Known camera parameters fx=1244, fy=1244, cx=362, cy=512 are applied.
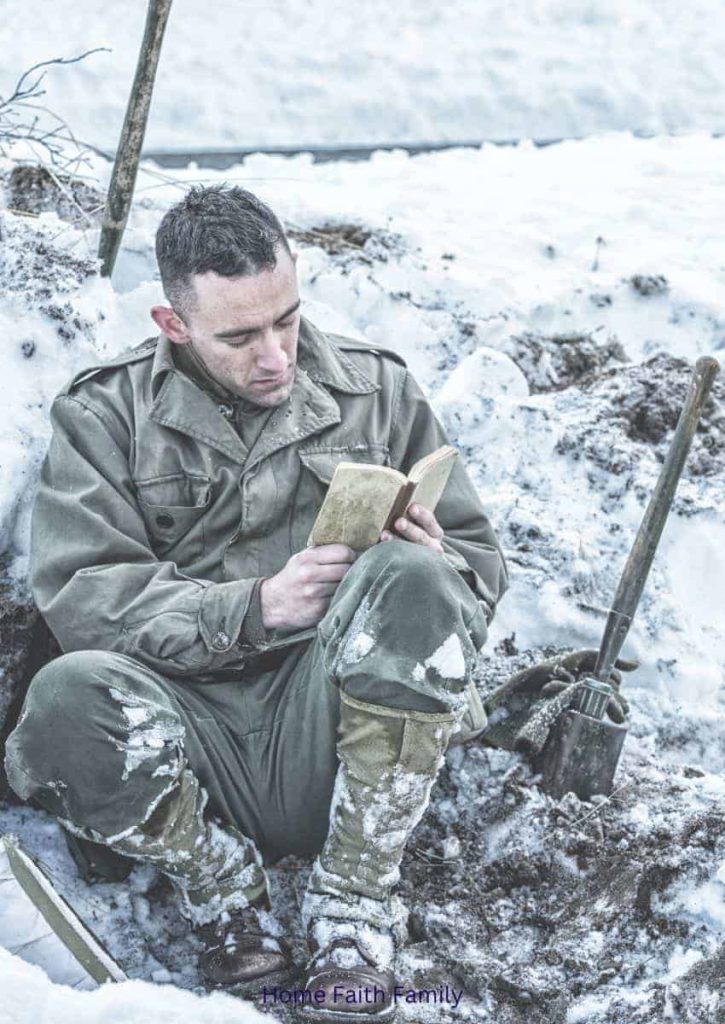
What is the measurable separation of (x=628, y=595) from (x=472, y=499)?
0.56m

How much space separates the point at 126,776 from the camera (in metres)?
2.62

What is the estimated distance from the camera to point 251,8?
34.5ft

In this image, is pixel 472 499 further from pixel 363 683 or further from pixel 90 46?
pixel 90 46

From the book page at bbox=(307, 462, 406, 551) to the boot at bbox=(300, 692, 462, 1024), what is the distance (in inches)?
14.4

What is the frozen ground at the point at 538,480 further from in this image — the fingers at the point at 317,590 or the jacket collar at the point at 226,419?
the fingers at the point at 317,590

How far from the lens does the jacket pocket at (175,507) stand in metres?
3.11

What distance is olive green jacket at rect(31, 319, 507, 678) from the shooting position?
293 centimetres

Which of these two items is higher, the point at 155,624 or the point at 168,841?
the point at 155,624

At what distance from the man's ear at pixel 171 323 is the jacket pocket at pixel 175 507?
1.18ft

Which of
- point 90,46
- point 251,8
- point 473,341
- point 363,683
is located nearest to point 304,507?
point 363,683

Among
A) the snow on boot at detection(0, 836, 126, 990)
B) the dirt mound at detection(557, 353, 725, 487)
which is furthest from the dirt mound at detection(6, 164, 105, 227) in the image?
the snow on boot at detection(0, 836, 126, 990)

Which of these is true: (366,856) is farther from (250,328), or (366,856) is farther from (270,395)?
(250,328)

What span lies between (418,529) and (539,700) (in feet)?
3.37

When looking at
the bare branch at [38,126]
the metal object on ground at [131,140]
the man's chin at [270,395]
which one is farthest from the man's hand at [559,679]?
the bare branch at [38,126]
